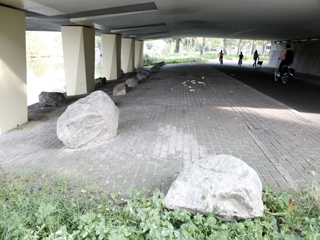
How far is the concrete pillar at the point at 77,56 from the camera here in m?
12.6

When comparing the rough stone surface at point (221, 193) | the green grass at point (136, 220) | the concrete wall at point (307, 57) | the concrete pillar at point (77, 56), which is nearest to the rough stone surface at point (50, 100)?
the concrete pillar at point (77, 56)

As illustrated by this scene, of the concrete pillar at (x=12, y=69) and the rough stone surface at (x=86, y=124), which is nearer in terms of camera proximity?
the rough stone surface at (x=86, y=124)

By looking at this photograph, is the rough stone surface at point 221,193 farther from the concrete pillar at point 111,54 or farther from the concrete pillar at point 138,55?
the concrete pillar at point 138,55

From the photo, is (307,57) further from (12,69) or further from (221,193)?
(221,193)

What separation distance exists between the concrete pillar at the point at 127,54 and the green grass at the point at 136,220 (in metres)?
22.2

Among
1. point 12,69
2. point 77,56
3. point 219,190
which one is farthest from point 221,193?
point 77,56

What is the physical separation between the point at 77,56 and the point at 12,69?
5.80m

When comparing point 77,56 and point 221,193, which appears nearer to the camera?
point 221,193

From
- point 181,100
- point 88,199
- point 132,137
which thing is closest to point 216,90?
point 181,100

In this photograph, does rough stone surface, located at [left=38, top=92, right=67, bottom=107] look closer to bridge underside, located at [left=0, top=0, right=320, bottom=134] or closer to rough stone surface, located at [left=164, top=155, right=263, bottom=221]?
bridge underside, located at [left=0, top=0, right=320, bottom=134]

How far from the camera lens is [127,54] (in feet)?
80.8

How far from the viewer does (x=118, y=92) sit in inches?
487

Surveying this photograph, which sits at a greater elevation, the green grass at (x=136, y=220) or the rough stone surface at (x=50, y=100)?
the green grass at (x=136, y=220)

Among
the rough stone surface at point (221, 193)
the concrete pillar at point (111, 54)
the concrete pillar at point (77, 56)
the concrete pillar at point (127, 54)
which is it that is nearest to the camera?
the rough stone surface at point (221, 193)
